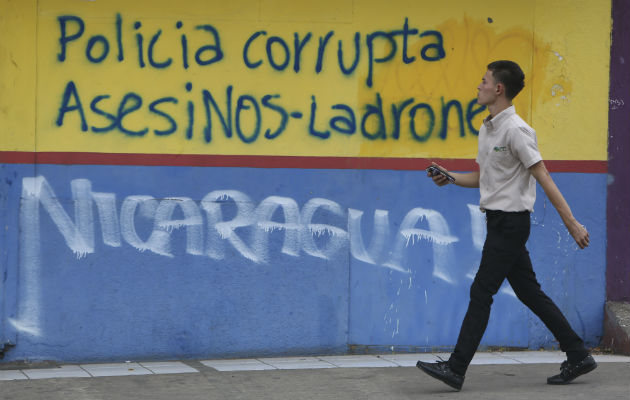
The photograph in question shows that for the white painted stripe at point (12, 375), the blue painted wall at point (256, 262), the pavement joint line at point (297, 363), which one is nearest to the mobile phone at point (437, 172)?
the blue painted wall at point (256, 262)

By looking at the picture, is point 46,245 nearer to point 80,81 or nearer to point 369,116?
point 80,81

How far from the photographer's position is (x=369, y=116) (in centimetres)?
696

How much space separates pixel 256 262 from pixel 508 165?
Result: 195cm

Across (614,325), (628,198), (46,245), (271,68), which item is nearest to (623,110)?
(628,198)

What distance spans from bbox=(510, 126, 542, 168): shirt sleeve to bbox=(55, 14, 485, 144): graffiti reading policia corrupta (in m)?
1.36

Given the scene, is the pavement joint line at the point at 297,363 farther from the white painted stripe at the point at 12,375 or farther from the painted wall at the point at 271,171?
the painted wall at the point at 271,171

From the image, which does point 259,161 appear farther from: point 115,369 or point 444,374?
point 444,374

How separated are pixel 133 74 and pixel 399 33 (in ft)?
6.04

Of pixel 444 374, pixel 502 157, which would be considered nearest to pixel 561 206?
pixel 502 157

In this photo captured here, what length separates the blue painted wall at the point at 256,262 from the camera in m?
6.57

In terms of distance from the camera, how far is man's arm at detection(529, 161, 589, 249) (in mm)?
5566

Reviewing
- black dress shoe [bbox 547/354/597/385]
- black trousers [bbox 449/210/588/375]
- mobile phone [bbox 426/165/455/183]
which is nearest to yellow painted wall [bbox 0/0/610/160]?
mobile phone [bbox 426/165/455/183]

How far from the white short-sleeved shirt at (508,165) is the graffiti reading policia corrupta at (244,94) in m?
1.25

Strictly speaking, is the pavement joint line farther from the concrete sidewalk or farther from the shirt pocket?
the shirt pocket
